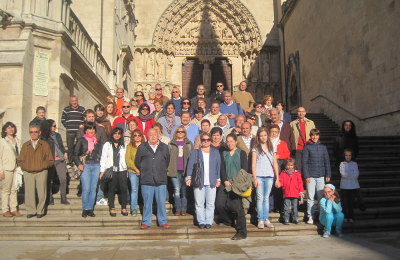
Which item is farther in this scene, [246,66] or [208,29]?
[208,29]

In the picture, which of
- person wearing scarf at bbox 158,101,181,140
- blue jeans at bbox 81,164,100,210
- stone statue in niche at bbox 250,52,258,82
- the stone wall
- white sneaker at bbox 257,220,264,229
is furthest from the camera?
stone statue in niche at bbox 250,52,258,82

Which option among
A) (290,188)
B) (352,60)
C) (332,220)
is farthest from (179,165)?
(352,60)

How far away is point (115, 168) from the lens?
6762 millimetres

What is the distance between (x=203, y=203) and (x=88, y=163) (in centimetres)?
221

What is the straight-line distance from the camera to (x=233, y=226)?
6.33 metres

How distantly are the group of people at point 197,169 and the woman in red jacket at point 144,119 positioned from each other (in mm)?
393

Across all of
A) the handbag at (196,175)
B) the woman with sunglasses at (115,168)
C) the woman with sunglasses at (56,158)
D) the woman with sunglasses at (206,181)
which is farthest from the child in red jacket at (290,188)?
the woman with sunglasses at (56,158)

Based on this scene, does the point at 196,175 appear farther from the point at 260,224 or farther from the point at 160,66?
the point at 160,66

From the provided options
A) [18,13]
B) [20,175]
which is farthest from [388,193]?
[18,13]

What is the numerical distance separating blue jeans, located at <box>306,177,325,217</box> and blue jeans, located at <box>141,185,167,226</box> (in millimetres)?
2450

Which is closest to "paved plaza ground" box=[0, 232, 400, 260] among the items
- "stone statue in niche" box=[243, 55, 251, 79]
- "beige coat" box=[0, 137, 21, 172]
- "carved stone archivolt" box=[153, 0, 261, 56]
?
"beige coat" box=[0, 137, 21, 172]

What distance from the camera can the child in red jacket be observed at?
6.32m

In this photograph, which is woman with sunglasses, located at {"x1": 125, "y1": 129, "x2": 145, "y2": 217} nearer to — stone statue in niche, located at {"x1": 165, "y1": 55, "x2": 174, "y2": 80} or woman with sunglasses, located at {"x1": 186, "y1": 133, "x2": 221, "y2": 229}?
woman with sunglasses, located at {"x1": 186, "y1": 133, "x2": 221, "y2": 229}

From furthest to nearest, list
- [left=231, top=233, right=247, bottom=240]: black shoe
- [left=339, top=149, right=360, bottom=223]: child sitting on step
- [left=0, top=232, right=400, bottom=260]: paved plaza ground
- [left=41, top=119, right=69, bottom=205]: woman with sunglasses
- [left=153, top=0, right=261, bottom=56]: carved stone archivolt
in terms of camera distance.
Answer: [left=153, top=0, right=261, bottom=56]: carved stone archivolt < [left=41, top=119, right=69, bottom=205]: woman with sunglasses < [left=339, top=149, right=360, bottom=223]: child sitting on step < [left=231, top=233, right=247, bottom=240]: black shoe < [left=0, top=232, right=400, bottom=260]: paved plaza ground
